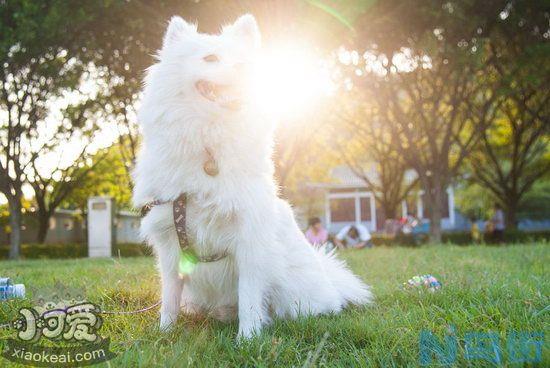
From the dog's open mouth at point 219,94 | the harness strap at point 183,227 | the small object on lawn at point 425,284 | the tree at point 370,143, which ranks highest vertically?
the tree at point 370,143

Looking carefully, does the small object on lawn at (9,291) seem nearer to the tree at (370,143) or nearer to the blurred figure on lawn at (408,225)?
the tree at (370,143)

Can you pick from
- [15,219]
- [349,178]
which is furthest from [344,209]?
[15,219]

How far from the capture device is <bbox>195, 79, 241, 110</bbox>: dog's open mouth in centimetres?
318

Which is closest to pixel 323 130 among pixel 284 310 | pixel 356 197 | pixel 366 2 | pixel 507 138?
pixel 507 138

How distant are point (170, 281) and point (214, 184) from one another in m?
0.79

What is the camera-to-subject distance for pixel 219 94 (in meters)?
3.22

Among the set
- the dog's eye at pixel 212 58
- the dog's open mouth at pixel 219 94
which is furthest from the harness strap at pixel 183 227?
the dog's eye at pixel 212 58

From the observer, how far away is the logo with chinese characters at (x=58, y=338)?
2355mm

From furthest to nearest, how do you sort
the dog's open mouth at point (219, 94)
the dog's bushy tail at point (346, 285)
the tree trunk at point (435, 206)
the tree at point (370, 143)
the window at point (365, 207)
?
1. the window at point (365, 207)
2. the tree at point (370, 143)
3. the tree trunk at point (435, 206)
4. the dog's bushy tail at point (346, 285)
5. the dog's open mouth at point (219, 94)

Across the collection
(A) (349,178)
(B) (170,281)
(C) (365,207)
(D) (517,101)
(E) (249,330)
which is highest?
(D) (517,101)

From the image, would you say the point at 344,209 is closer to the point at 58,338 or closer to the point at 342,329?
the point at 342,329

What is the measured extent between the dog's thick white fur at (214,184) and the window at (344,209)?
33.9m

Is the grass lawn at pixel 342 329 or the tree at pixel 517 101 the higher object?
the tree at pixel 517 101

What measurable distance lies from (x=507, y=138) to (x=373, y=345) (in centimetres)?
2304
